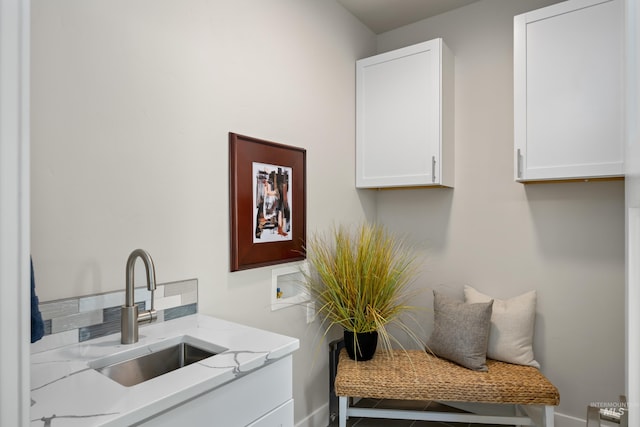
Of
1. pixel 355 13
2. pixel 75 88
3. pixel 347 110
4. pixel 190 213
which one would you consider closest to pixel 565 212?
pixel 347 110

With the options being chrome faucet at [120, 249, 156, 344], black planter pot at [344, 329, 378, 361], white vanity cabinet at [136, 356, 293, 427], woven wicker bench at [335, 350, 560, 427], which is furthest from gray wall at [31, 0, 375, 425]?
white vanity cabinet at [136, 356, 293, 427]

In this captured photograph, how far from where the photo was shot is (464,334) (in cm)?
216

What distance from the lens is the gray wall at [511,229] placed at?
2.15 m

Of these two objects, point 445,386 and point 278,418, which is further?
point 445,386

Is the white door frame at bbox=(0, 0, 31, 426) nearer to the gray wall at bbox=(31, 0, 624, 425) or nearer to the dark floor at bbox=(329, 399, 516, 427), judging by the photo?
the gray wall at bbox=(31, 0, 624, 425)

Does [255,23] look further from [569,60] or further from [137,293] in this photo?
[569,60]

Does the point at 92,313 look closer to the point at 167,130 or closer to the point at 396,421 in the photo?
the point at 167,130

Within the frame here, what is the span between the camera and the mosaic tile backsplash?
1.22 meters

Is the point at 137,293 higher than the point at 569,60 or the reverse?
the reverse

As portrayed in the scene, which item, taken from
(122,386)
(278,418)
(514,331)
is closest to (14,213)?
(122,386)

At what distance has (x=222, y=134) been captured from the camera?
1782 mm

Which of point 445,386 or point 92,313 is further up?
point 92,313

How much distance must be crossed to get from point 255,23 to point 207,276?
4.24 feet

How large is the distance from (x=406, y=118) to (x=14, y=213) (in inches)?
91.0
